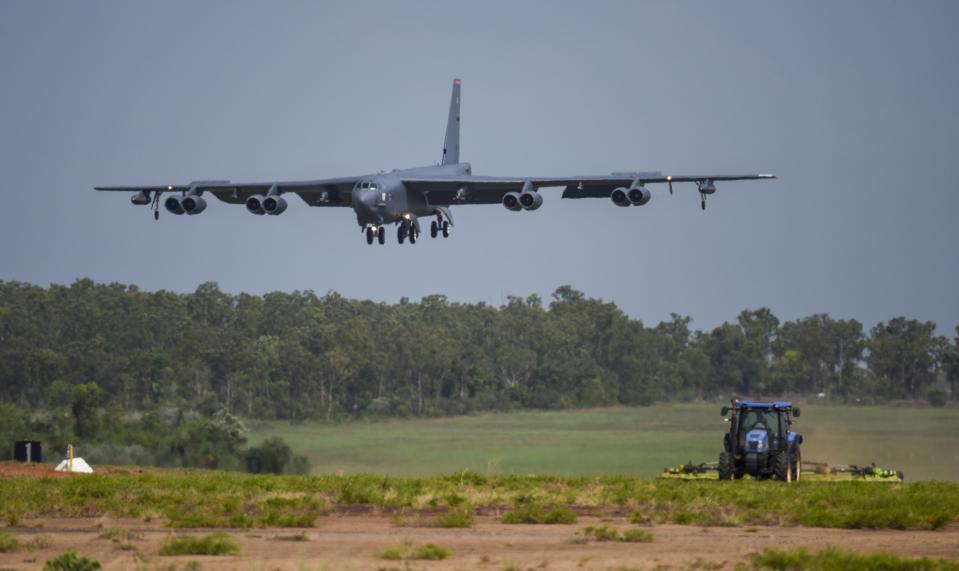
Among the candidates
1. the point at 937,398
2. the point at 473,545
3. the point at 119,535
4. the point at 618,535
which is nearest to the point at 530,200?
the point at 618,535

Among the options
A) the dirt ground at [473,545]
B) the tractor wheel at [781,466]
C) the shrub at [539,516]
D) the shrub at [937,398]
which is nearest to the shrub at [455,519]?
the dirt ground at [473,545]

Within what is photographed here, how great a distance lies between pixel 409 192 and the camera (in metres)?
50.2

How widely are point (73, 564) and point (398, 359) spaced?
78275mm

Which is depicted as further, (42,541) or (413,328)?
(413,328)

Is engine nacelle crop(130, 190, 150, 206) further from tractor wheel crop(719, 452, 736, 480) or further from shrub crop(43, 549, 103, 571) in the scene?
shrub crop(43, 549, 103, 571)

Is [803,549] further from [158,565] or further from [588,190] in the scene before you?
[588,190]

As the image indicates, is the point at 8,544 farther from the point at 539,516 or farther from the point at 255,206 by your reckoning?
the point at 255,206

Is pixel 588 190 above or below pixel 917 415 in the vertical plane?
above

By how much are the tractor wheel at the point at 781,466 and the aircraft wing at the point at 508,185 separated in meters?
14.8

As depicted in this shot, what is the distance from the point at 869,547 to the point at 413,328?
81.8m

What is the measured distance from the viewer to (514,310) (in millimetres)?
119875

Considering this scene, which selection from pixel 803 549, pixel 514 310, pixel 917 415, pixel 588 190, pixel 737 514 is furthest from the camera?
pixel 514 310

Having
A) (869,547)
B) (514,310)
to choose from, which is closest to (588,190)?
(869,547)

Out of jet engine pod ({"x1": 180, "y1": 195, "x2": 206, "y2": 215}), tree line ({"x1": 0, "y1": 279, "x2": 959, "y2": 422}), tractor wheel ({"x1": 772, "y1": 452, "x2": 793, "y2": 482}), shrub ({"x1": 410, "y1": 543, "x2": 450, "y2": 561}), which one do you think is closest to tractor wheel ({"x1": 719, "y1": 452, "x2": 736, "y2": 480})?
tractor wheel ({"x1": 772, "y1": 452, "x2": 793, "y2": 482})
